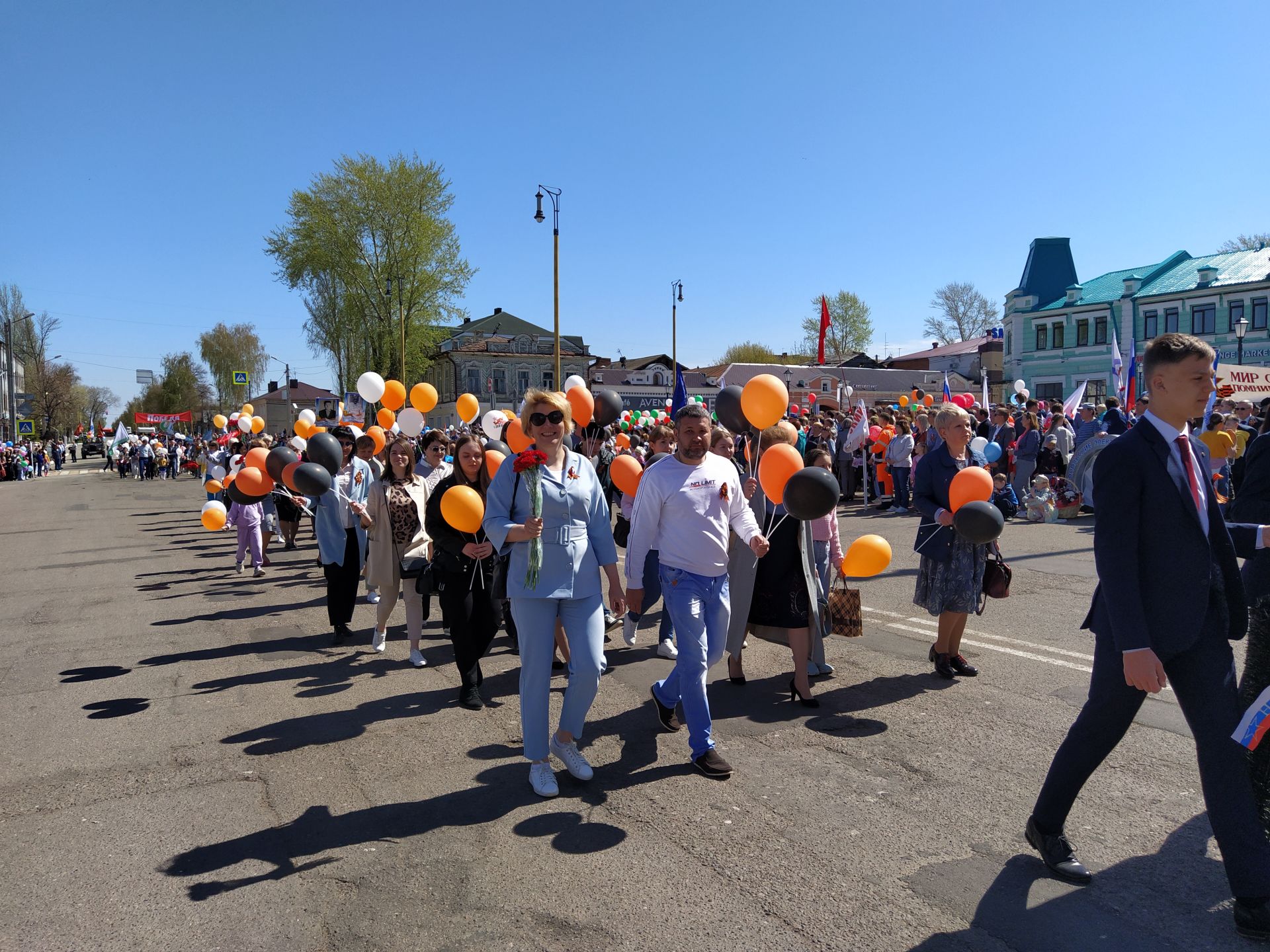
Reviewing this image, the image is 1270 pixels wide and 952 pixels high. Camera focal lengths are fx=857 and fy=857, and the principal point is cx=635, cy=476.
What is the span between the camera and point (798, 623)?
5418mm

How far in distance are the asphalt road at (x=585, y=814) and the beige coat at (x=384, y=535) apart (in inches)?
26.4

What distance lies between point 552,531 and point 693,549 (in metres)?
0.80

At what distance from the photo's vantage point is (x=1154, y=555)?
2934mm

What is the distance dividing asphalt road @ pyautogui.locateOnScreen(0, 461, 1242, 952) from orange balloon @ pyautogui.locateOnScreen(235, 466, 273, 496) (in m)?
1.99

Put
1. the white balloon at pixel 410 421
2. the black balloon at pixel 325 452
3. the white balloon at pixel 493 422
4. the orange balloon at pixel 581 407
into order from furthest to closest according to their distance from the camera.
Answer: the white balloon at pixel 410 421 → the white balloon at pixel 493 422 → the orange balloon at pixel 581 407 → the black balloon at pixel 325 452

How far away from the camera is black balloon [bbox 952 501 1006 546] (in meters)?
4.85

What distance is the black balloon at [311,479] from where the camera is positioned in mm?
7121

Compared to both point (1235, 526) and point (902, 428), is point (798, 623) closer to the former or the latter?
point (1235, 526)

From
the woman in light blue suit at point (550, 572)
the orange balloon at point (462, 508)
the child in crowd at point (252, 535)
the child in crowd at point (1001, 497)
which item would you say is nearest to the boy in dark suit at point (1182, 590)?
the woman in light blue suit at point (550, 572)

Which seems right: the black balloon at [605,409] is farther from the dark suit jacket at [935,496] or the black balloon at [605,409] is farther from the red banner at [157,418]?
the red banner at [157,418]

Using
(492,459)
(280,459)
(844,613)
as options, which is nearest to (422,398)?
(280,459)

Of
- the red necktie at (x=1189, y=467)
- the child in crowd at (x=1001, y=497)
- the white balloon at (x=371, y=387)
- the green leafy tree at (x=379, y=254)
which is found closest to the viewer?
the red necktie at (x=1189, y=467)

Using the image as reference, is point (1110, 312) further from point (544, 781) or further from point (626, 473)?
point (544, 781)

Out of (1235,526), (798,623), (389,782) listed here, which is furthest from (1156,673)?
(389,782)
